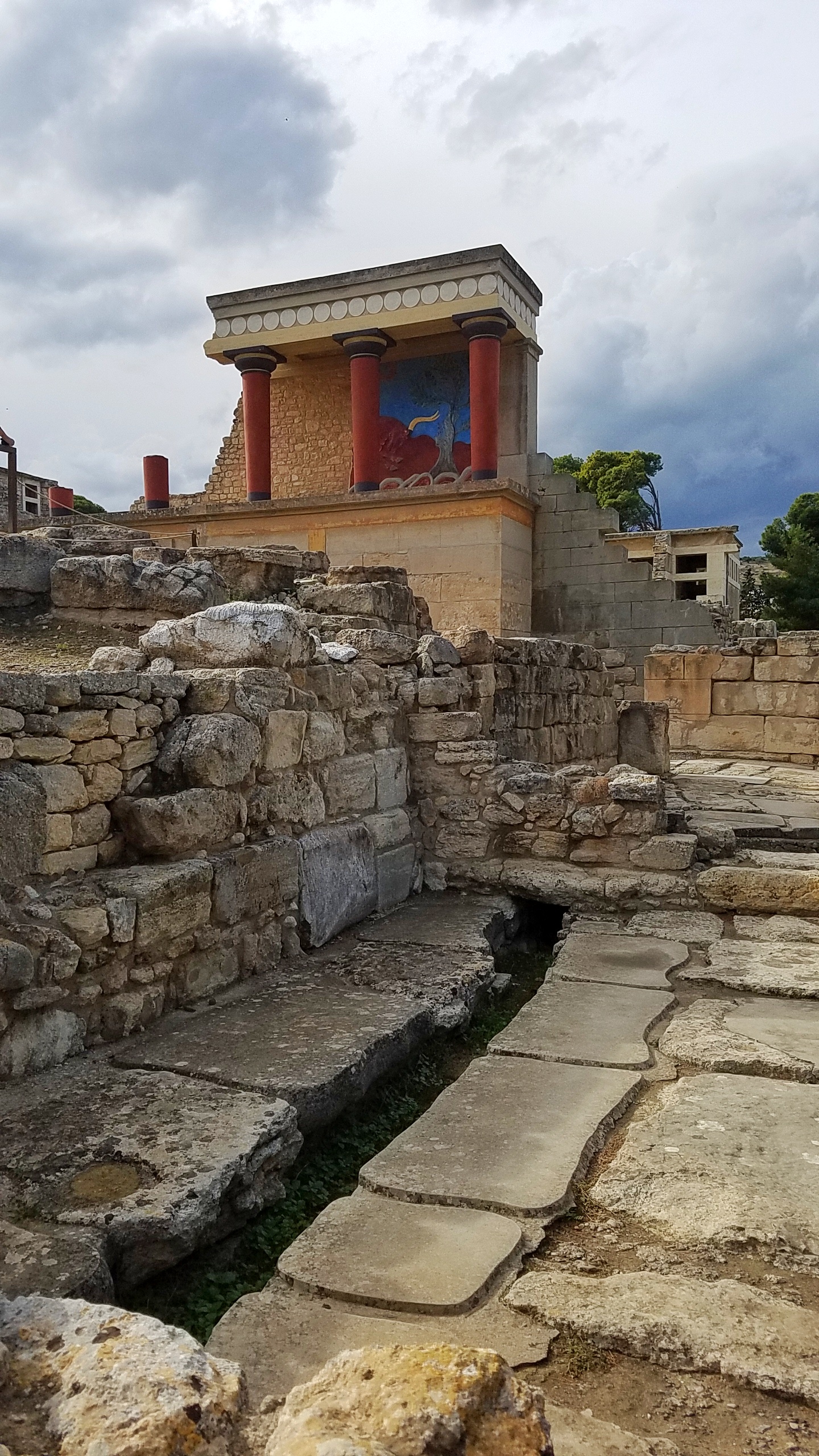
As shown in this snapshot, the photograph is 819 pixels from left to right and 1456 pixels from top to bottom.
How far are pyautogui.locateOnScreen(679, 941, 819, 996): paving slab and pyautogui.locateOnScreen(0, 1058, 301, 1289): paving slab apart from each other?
2.16 m

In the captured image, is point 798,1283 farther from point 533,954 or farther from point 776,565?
point 776,565

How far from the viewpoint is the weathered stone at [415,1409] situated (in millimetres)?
1396

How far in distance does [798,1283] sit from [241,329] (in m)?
17.7

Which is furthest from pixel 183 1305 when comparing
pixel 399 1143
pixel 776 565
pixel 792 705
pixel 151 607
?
pixel 776 565

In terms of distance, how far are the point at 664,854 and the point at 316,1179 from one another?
120 inches

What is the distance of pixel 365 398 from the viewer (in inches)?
656

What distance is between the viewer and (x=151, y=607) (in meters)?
5.95

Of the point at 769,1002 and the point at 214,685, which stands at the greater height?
the point at 214,685

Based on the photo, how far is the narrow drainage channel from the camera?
223cm

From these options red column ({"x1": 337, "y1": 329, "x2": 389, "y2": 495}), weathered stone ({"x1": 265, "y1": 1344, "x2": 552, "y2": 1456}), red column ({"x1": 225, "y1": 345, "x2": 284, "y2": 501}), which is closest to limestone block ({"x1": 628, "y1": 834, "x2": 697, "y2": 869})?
weathered stone ({"x1": 265, "y1": 1344, "x2": 552, "y2": 1456})

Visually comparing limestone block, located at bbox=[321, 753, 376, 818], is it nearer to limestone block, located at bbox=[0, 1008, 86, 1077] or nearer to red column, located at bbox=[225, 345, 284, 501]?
limestone block, located at bbox=[0, 1008, 86, 1077]

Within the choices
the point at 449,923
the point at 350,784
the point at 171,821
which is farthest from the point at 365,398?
the point at 171,821

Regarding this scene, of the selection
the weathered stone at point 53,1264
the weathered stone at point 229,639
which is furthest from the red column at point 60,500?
the weathered stone at point 53,1264

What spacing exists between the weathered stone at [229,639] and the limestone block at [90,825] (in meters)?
1.12
